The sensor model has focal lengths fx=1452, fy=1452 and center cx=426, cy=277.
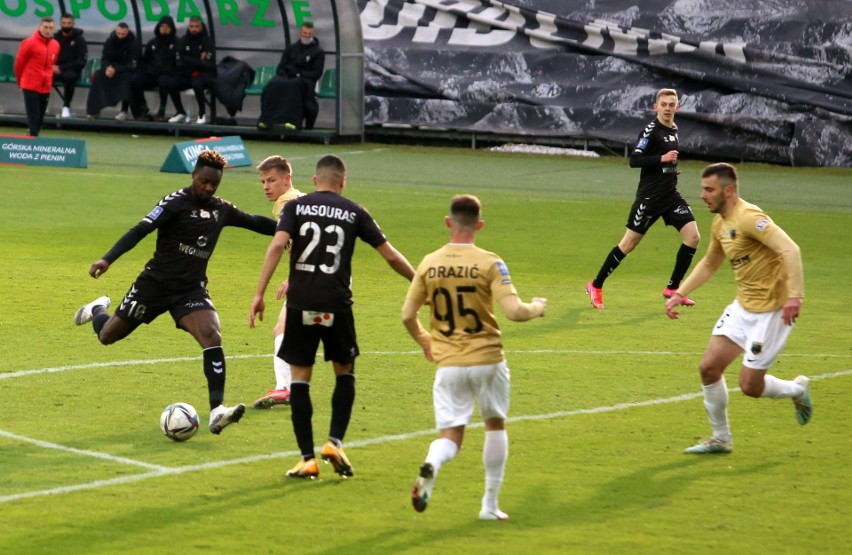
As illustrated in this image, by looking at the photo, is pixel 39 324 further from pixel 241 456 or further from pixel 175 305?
pixel 241 456

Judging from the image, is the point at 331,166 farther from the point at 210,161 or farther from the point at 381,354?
the point at 381,354

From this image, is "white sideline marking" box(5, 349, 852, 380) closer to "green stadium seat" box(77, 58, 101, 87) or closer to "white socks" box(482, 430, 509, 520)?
"white socks" box(482, 430, 509, 520)

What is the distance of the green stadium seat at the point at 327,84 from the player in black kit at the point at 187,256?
24.3 meters

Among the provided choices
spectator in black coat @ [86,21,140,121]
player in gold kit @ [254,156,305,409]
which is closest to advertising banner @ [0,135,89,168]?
spectator in black coat @ [86,21,140,121]

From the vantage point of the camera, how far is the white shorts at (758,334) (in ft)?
30.7

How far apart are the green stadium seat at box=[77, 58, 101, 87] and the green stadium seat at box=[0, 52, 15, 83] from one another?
1.82 meters

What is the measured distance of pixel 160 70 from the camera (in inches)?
1352

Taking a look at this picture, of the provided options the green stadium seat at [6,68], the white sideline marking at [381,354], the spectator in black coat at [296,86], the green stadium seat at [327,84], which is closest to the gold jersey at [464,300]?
the white sideline marking at [381,354]

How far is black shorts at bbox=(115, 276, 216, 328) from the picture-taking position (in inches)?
390

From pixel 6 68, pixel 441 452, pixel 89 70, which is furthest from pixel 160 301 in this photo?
pixel 6 68

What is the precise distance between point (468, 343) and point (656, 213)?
333 inches

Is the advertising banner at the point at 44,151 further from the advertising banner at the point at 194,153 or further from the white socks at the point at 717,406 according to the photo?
the white socks at the point at 717,406

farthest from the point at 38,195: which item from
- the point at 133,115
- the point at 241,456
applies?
the point at 241,456

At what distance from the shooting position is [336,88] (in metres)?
33.7
